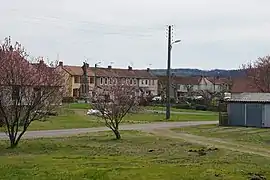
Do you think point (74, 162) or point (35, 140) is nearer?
point (74, 162)

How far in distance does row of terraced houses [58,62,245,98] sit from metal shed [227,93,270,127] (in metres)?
47.9

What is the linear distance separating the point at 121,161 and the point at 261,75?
5686 centimetres

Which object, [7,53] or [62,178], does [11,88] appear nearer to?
[7,53]

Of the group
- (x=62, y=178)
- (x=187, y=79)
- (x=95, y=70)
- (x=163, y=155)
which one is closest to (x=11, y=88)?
(x=163, y=155)

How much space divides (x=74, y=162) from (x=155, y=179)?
230 inches

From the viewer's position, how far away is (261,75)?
2977 inches

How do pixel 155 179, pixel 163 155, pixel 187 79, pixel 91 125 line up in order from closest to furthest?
pixel 155 179
pixel 163 155
pixel 91 125
pixel 187 79

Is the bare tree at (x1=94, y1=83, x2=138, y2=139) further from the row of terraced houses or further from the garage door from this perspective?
the row of terraced houses

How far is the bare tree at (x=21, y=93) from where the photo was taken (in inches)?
1168

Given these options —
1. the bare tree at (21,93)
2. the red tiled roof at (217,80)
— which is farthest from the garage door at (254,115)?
the red tiled roof at (217,80)

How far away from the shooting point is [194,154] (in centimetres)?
2558

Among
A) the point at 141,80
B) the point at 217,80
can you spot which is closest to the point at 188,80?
the point at 217,80

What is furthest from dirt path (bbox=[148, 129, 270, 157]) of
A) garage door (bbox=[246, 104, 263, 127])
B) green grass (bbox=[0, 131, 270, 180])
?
garage door (bbox=[246, 104, 263, 127])

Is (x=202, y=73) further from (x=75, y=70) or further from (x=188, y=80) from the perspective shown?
(x=75, y=70)
